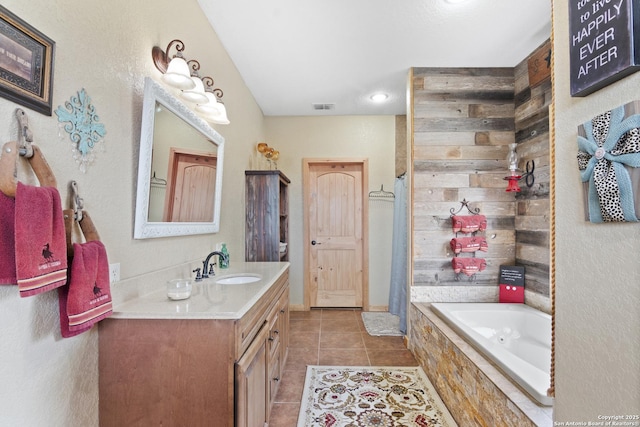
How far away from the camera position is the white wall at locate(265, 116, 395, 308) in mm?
3883

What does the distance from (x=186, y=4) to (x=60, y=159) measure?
1366 millimetres

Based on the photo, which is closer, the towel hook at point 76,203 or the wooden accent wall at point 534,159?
the towel hook at point 76,203

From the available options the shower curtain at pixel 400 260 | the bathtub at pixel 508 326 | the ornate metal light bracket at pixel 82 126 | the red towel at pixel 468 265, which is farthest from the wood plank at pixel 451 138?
Answer: the ornate metal light bracket at pixel 82 126

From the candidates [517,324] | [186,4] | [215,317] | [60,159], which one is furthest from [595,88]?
[517,324]

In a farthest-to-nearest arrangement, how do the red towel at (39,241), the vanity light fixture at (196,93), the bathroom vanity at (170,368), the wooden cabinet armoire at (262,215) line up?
the wooden cabinet armoire at (262,215) → the vanity light fixture at (196,93) → the bathroom vanity at (170,368) → the red towel at (39,241)

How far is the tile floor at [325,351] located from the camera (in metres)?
2.02

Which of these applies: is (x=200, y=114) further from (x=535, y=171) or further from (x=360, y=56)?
(x=535, y=171)

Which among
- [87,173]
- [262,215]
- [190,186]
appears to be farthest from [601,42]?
[262,215]

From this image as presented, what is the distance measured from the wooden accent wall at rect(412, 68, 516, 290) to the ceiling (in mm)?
196

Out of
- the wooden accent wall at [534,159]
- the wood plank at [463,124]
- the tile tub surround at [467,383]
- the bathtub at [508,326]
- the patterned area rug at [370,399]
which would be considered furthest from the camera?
the wood plank at [463,124]

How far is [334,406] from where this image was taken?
197 cm

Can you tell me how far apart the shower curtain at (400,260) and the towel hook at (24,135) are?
2.87m

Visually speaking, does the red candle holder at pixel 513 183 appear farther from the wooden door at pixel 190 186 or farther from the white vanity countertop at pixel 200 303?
the wooden door at pixel 190 186

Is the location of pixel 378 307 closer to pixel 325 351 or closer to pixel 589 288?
pixel 325 351
